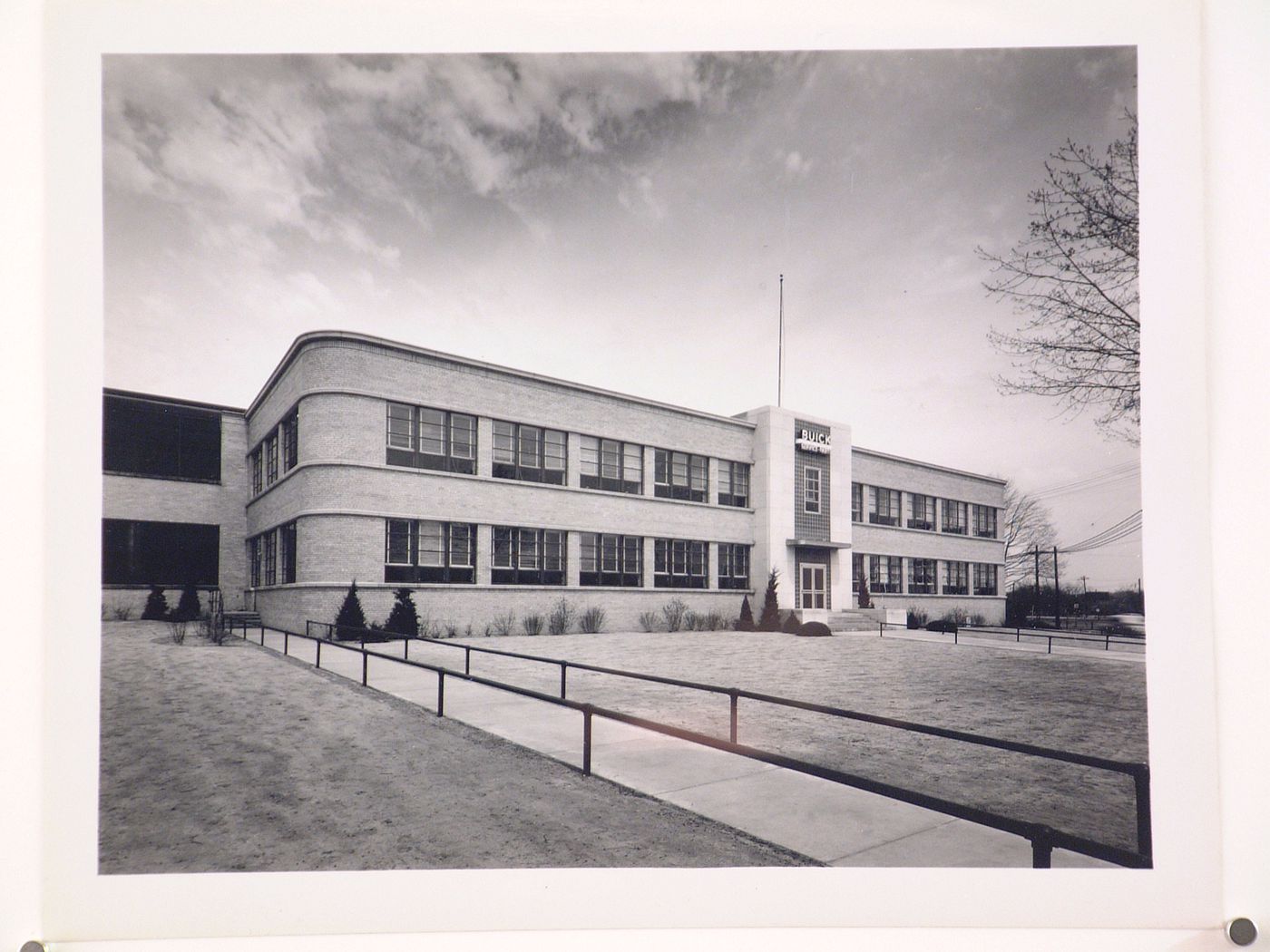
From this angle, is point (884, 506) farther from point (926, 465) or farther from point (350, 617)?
point (350, 617)

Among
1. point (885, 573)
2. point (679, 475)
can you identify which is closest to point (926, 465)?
point (885, 573)

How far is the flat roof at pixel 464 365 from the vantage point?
390 cm

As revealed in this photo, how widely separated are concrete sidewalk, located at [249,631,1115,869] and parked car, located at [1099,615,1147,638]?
1230 millimetres

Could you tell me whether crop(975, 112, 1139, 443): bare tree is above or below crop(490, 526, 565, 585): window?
above

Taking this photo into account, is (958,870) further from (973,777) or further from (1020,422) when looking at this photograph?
(1020,422)

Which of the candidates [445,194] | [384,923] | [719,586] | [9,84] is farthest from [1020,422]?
[9,84]

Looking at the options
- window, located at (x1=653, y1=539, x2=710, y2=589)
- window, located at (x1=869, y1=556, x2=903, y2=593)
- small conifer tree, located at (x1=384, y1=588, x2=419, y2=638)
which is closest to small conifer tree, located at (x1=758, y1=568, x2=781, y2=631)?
window, located at (x1=653, y1=539, x2=710, y2=589)

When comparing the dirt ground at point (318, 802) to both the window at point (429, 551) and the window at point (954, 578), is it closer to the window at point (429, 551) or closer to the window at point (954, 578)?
the window at point (429, 551)

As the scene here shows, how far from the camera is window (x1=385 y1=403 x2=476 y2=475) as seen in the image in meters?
4.89

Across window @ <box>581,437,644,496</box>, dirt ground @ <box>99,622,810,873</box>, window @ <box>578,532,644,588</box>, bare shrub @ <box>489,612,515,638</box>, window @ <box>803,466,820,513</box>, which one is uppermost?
window @ <box>581,437,644,496</box>

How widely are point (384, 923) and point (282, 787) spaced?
911 mm

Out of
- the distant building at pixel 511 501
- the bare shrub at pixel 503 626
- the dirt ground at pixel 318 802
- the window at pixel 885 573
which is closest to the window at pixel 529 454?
the distant building at pixel 511 501

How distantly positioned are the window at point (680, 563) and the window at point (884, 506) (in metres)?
1.25

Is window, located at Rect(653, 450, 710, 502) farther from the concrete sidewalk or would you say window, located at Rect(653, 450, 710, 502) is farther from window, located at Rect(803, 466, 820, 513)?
the concrete sidewalk
